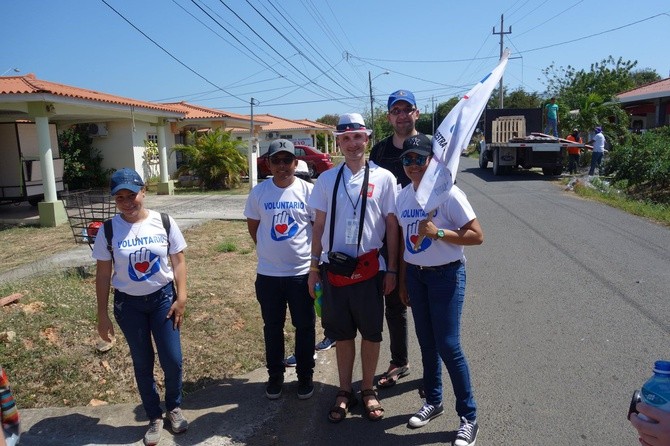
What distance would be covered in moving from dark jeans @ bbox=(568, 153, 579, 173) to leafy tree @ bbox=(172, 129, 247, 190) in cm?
1203

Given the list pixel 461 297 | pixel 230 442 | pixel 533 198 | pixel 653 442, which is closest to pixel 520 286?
pixel 461 297

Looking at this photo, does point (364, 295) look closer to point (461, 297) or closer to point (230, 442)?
point (461, 297)

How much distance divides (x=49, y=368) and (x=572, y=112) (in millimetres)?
22790

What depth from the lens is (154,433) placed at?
329cm

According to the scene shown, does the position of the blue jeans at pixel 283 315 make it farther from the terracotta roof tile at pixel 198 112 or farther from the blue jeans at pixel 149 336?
the terracotta roof tile at pixel 198 112

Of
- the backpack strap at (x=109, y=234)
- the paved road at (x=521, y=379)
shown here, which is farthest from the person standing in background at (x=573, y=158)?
the backpack strap at (x=109, y=234)

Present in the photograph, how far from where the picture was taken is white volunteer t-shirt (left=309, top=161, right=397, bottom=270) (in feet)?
11.0

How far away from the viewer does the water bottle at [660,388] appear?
1.60 m

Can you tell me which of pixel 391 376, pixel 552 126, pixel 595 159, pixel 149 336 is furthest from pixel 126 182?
pixel 552 126

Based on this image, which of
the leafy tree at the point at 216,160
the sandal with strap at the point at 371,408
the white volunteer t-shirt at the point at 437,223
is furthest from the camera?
the leafy tree at the point at 216,160

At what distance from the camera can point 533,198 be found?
1337 centimetres

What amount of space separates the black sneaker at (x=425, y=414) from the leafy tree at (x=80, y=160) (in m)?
17.7

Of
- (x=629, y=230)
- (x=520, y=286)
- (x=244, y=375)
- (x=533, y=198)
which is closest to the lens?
(x=244, y=375)

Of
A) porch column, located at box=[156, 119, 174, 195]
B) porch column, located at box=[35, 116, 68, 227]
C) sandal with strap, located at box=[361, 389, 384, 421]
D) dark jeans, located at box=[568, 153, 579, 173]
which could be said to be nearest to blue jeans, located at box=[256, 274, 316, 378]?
sandal with strap, located at box=[361, 389, 384, 421]
